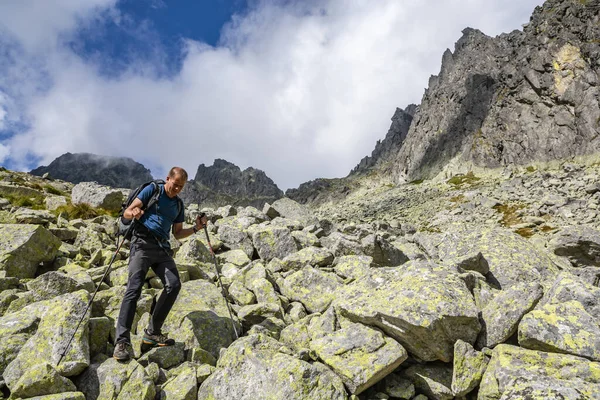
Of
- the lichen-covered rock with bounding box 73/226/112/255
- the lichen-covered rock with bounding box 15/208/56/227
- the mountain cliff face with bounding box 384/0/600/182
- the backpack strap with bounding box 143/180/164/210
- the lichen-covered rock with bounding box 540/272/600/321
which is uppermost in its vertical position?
the mountain cliff face with bounding box 384/0/600/182

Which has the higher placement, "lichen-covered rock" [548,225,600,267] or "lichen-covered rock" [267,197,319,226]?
"lichen-covered rock" [267,197,319,226]

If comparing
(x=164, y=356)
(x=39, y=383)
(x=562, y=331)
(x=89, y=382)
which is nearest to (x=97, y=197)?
(x=164, y=356)

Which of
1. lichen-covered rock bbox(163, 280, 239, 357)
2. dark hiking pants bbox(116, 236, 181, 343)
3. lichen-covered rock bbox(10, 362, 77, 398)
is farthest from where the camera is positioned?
lichen-covered rock bbox(163, 280, 239, 357)

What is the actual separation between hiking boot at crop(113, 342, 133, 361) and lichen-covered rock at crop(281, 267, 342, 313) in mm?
4583

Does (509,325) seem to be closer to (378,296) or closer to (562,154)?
(378,296)

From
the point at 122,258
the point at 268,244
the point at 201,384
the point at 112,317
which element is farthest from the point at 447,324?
the point at 122,258

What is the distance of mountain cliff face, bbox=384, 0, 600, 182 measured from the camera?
78.7 metres

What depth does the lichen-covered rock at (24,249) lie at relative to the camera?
8.41m

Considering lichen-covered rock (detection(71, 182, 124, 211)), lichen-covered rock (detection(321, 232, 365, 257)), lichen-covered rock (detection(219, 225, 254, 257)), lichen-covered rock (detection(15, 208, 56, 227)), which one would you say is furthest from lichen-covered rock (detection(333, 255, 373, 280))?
lichen-covered rock (detection(71, 182, 124, 211))

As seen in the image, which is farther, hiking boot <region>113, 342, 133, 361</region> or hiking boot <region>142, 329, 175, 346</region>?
hiking boot <region>142, 329, 175, 346</region>

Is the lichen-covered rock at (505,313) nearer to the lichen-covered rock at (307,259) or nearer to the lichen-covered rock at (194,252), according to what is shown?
the lichen-covered rock at (307,259)

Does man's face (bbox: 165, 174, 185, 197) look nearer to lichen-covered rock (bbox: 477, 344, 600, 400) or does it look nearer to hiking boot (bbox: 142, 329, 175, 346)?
hiking boot (bbox: 142, 329, 175, 346)

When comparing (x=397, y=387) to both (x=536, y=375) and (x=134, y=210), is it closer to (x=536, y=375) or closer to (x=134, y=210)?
(x=536, y=375)

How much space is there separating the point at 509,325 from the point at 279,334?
4746mm
